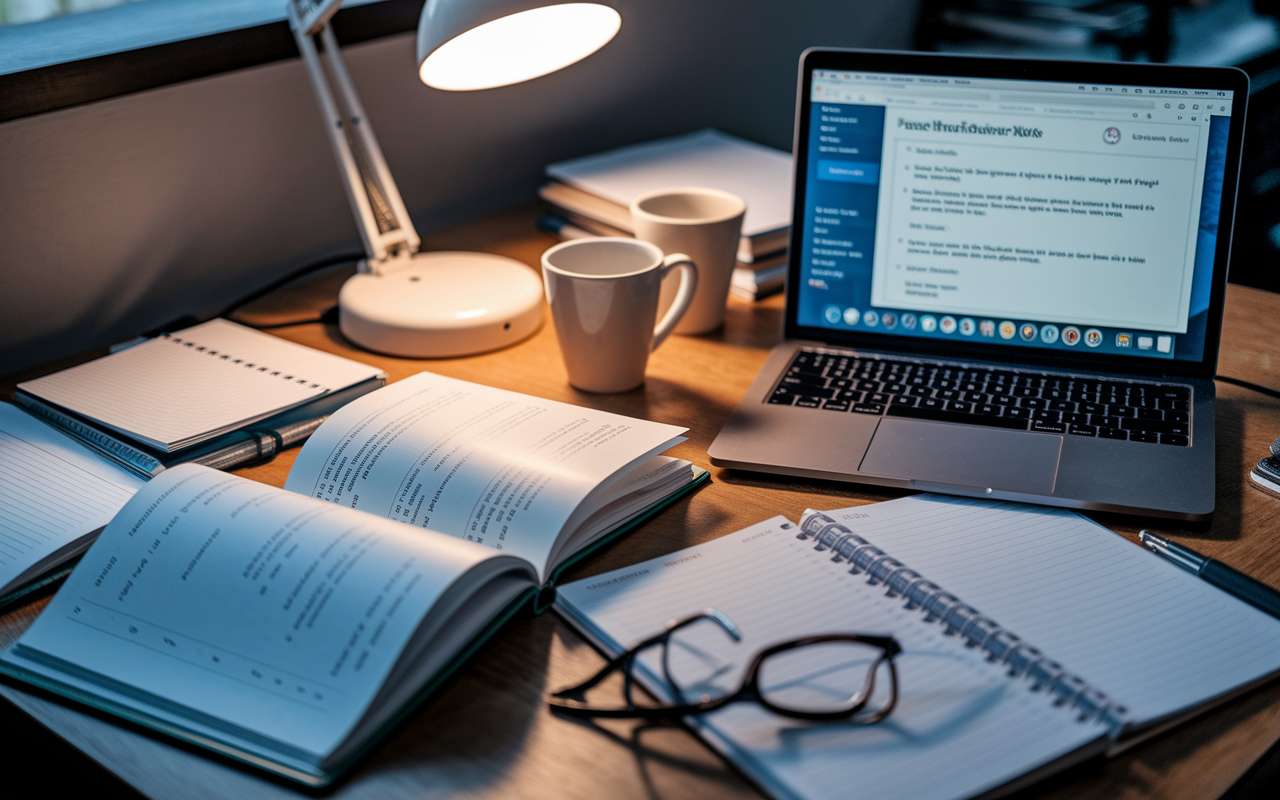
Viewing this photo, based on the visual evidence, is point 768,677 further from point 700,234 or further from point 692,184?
point 692,184

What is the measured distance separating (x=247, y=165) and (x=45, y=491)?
1.69 feet

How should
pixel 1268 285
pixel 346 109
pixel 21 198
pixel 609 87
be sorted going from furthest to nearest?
pixel 1268 285, pixel 609 87, pixel 346 109, pixel 21 198

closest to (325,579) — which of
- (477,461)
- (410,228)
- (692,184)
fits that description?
(477,461)

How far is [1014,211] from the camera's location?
90 cm

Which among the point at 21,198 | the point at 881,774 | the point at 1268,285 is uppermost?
the point at 21,198

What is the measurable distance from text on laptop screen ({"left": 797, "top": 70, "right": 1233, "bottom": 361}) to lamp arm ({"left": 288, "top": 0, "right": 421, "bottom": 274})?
459 mm

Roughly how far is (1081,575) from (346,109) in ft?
2.90

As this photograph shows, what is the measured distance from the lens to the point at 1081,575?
2.15 feet

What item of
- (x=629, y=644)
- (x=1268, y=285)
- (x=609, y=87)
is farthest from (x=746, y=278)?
(x=1268, y=285)

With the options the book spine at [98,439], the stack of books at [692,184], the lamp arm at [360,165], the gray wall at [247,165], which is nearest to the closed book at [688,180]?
the stack of books at [692,184]

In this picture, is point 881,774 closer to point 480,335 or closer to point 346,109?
point 480,335

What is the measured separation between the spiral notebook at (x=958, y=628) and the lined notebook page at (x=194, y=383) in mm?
358

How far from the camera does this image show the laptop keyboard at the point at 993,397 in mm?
821

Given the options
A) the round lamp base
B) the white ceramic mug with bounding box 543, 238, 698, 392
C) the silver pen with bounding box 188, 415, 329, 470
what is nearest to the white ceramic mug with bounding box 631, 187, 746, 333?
the white ceramic mug with bounding box 543, 238, 698, 392
